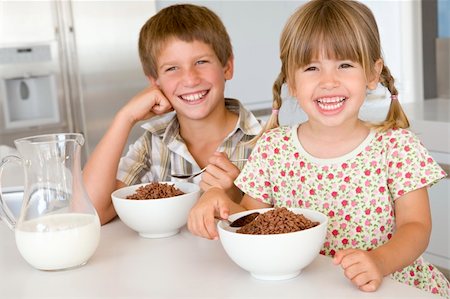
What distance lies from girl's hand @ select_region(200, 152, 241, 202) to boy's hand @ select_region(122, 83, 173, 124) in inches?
9.1

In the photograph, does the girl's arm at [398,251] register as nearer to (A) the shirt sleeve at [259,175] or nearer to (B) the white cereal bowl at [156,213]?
(A) the shirt sleeve at [259,175]

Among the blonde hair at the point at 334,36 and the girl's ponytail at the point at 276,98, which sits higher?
the blonde hair at the point at 334,36

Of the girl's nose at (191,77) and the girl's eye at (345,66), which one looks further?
the girl's nose at (191,77)

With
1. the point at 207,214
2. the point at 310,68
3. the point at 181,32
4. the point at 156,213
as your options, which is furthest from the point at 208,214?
the point at 181,32

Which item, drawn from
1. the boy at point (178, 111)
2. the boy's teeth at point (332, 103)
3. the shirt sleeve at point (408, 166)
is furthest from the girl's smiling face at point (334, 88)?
the boy at point (178, 111)

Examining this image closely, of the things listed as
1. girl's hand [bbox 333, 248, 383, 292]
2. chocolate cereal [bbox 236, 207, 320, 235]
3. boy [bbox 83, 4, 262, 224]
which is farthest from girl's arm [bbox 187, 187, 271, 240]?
boy [bbox 83, 4, 262, 224]

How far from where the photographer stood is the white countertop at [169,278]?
0.99 meters

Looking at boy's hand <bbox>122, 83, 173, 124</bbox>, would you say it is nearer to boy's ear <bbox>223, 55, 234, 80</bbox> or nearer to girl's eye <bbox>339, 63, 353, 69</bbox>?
boy's ear <bbox>223, 55, 234, 80</bbox>

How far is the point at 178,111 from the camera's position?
1.70 m

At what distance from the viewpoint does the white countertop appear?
3.26 ft

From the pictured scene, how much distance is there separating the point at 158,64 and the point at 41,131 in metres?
2.02

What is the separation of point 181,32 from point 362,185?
0.58 metres

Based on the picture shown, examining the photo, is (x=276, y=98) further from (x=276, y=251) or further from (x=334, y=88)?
(x=276, y=251)

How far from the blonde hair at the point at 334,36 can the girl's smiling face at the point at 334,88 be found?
16 millimetres
